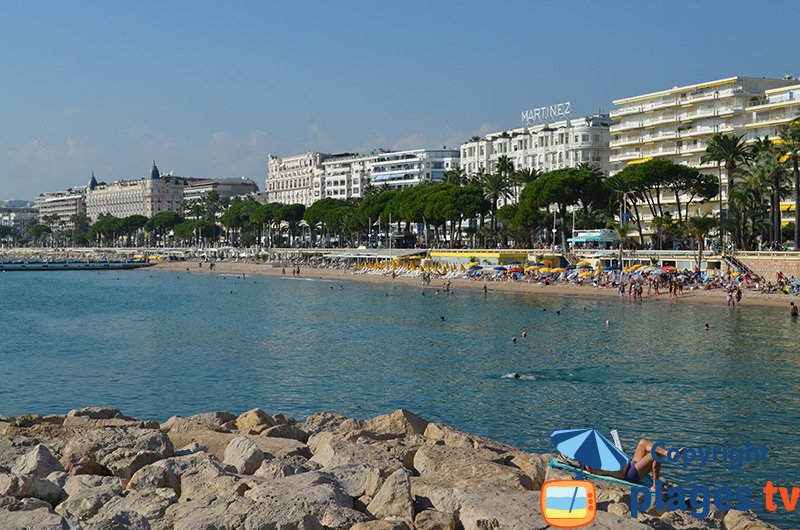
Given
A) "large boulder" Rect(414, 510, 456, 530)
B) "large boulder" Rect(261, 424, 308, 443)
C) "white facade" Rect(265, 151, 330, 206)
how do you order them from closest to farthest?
"large boulder" Rect(414, 510, 456, 530) → "large boulder" Rect(261, 424, 308, 443) → "white facade" Rect(265, 151, 330, 206)

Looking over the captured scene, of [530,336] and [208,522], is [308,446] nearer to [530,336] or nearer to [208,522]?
[208,522]

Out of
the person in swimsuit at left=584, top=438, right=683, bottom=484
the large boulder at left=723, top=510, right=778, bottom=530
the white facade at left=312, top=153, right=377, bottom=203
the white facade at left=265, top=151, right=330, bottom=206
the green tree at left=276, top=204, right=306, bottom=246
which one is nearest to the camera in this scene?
the large boulder at left=723, top=510, right=778, bottom=530

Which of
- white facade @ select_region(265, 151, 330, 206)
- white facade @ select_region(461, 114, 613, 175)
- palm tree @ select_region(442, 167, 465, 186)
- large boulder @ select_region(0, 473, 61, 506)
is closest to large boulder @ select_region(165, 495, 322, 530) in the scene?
large boulder @ select_region(0, 473, 61, 506)

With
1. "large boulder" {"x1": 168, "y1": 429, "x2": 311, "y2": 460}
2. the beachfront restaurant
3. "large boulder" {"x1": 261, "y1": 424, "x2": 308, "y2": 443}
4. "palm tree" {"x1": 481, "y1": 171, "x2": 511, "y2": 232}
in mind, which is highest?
"palm tree" {"x1": 481, "y1": 171, "x2": 511, "y2": 232}

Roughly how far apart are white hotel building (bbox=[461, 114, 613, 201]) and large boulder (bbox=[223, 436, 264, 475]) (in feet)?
300

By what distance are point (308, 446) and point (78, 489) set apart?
455 centimetres

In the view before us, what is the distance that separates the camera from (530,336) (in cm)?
3941

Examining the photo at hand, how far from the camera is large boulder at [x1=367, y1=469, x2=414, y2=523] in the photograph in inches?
431

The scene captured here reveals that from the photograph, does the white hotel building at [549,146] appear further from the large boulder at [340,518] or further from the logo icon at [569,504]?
the logo icon at [569,504]

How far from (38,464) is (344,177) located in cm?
15797

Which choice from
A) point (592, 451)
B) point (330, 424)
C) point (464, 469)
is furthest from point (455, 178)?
point (464, 469)

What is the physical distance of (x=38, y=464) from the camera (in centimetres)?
1277

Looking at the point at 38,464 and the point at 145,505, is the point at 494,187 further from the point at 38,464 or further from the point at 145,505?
the point at 145,505

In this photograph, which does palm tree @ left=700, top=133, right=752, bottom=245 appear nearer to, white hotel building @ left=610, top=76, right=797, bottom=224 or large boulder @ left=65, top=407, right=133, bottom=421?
white hotel building @ left=610, top=76, right=797, bottom=224
